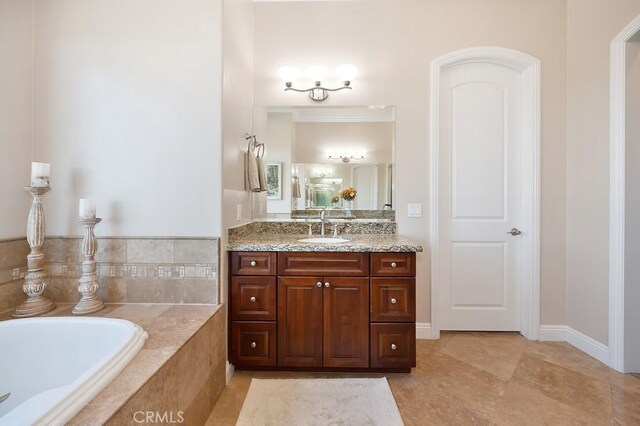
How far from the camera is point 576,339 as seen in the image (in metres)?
2.37

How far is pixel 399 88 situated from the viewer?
254 centimetres

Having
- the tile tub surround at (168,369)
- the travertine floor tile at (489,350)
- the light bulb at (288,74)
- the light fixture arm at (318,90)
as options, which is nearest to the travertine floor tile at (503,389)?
the travertine floor tile at (489,350)

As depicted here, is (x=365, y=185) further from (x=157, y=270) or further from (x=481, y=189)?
(x=157, y=270)

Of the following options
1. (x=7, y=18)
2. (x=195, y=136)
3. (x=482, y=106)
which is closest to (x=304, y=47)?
(x=195, y=136)

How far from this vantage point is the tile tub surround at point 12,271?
1637mm

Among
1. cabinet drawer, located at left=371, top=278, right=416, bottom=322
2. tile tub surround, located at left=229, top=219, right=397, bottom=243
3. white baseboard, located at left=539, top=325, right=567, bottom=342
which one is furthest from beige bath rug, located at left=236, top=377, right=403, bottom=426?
white baseboard, located at left=539, top=325, right=567, bottom=342

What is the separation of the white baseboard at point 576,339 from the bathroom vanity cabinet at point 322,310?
1.45m

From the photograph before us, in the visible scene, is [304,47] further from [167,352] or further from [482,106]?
[167,352]

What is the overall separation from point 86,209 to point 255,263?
992 millimetres

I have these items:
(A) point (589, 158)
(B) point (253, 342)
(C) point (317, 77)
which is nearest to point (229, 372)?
(B) point (253, 342)

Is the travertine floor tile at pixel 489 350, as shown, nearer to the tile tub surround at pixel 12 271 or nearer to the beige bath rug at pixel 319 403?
the beige bath rug at pixel 319 403

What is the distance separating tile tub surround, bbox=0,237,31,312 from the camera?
1.64 metres

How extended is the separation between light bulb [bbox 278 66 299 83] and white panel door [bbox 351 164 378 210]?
37.3 inches

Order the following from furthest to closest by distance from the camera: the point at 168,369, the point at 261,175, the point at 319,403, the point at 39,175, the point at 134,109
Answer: the point at 261,175 < the point at 134,109 < the point at 319,403 < the point at 39,175 < the point at 168,369
